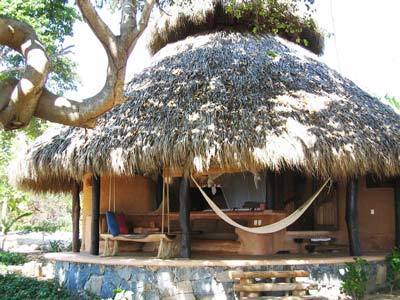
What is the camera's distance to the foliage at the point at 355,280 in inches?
243

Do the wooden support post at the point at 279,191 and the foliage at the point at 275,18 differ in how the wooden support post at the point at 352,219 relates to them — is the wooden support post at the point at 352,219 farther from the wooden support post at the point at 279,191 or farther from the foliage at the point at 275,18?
the foliage at the point at 275,18

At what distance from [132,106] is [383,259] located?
13.1 ft

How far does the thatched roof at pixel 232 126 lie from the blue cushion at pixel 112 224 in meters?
0.82

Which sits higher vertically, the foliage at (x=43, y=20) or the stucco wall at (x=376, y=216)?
the foliage at (x=43, y=20)

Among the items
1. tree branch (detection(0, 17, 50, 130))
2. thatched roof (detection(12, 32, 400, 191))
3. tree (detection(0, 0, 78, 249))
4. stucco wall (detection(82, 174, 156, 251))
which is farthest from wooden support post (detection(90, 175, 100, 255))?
tree branch (detection(0, 17, 50, 130))

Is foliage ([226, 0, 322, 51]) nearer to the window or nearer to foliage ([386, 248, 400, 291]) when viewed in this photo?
the window

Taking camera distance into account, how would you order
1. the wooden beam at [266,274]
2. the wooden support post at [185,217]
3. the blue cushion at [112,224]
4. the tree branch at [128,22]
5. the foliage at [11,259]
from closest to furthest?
1. the tree branch at [128,22]
2. the wooden beam at [266,274]
3. the wooden support post at [185,217]
4. the blue cushion at [112,224]
5. the foliage at [11,259]

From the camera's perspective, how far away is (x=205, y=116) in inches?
256

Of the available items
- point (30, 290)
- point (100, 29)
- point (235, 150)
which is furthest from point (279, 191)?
point (100, 29)

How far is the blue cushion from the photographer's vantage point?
7.27 metres

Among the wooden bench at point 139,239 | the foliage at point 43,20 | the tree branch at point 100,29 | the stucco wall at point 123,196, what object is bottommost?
the wooden bench at point 139,239

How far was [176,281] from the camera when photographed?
19.9 ft

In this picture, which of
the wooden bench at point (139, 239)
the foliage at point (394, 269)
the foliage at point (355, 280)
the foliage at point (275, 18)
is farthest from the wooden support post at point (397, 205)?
the wooden bench at point (139, 239)

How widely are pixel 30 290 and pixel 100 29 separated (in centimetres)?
446
